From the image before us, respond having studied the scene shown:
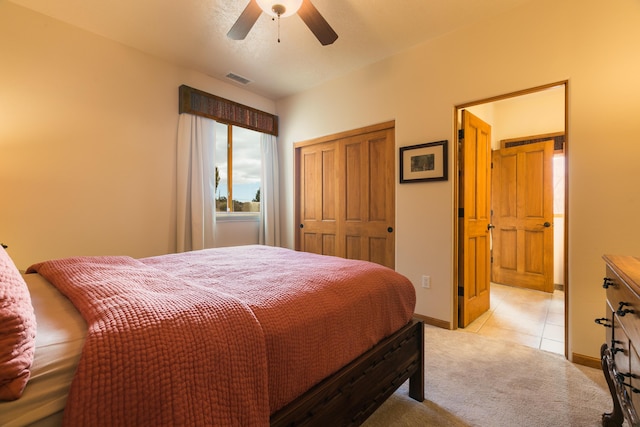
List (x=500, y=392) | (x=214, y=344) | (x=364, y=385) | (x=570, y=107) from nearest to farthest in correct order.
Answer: (x=214, y=344) < (x=364, y=385) < (x=500, y=392) < (x=570, y=107)

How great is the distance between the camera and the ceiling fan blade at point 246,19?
6.01 ft

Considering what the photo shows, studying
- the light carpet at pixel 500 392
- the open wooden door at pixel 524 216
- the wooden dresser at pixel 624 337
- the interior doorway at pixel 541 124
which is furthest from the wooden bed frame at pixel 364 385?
the open wooden door at pixel 524 216

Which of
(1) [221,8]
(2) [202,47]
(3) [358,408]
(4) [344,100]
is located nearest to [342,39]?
(4) [344,100]

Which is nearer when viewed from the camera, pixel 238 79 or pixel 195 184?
pixel 195 184

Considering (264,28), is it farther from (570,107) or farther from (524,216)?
(524,216)

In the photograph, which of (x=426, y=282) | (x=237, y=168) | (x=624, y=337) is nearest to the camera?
→ (x=624, y=337)

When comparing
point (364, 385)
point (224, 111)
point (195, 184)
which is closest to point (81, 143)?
point (195, 184)

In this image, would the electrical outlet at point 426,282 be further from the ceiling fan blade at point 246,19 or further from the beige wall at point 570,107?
the ceiling fan blade at point 246,19

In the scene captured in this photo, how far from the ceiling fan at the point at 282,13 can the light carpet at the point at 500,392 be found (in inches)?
98.4

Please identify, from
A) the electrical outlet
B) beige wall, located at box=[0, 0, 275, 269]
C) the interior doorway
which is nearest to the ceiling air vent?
beige wall, located at box=[0, 0, 275, 269]

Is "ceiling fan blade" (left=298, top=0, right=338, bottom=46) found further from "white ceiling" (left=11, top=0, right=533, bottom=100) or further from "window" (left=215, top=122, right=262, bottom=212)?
"window" (left=215, top=122, right=262, bottom=212)

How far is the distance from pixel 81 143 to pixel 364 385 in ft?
10.1

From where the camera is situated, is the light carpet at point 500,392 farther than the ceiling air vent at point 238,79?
No

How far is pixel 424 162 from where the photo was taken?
9.29ft
